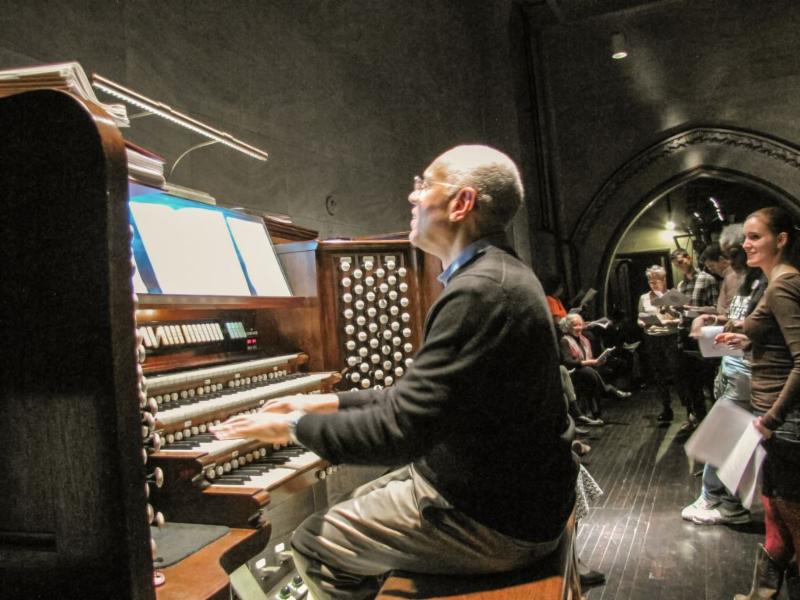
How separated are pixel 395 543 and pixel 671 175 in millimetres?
9487

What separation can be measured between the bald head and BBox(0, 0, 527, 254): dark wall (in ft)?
7.57

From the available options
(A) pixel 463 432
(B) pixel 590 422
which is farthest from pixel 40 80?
(B) pixel 590 422

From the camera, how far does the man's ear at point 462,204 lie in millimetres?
1881

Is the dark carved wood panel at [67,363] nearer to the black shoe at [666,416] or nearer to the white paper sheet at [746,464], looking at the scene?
the white paper sheet at [746,464]

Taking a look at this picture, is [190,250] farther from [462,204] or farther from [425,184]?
[462,204]

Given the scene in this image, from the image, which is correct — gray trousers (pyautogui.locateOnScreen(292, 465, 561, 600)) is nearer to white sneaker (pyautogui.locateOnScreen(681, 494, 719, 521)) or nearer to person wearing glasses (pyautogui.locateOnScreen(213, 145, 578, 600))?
person wearing glasses (pyautogui.locateOnScreen(213, 145, 578, 600))

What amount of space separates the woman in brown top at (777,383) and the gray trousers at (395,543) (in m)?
1.68

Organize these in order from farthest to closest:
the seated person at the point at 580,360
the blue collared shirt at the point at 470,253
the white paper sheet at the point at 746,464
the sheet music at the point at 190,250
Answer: the seated person at the point at 580,360 < the white paper sheet at the point at 746,464 < the sheet music at the point at 190,250 < the blue collared shirt at the point at 470,253

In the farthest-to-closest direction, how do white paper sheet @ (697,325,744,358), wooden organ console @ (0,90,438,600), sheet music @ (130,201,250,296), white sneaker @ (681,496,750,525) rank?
1. white sneaker @ (681,496,750,525)
2. white paper sheet @ (697,325,744,358)
3. sheet music @ (130,201,250,296)
4. wooden organ console @ (0,90,438,600)

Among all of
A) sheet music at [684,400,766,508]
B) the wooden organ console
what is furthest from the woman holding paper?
the wooden organ console

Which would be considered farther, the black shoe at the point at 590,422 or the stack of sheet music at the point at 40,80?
the black shoe at the point at 590,422

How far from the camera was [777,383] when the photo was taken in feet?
9.46

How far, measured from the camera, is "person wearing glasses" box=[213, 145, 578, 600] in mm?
1534

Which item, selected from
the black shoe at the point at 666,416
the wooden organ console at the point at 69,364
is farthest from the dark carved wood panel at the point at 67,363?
the black shoe at the point at 666,416
